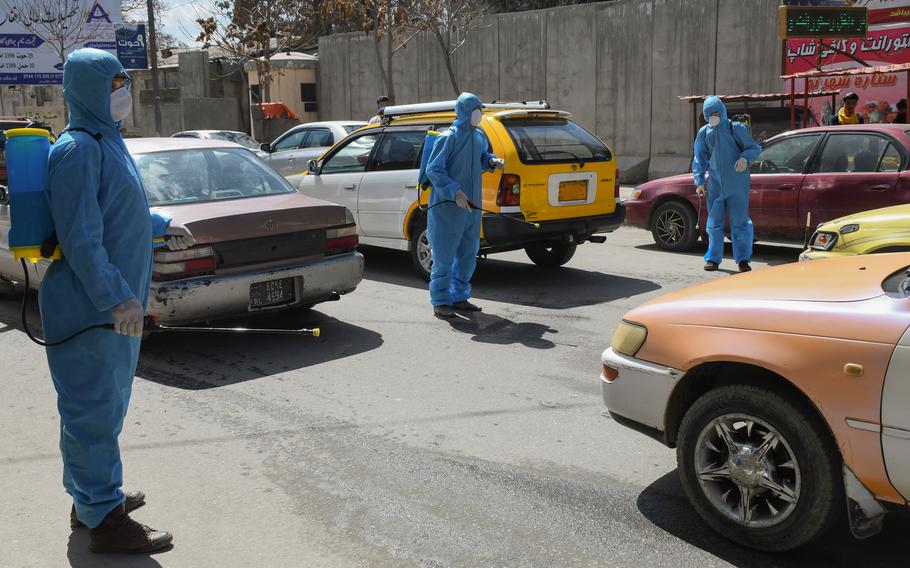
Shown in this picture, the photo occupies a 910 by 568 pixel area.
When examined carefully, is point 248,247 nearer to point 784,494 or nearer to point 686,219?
point 784,494

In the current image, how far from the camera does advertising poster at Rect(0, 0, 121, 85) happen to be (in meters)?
30.2

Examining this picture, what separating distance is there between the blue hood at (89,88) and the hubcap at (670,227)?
875 cm

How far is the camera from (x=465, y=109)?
7871mm

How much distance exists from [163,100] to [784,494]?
31309 mm

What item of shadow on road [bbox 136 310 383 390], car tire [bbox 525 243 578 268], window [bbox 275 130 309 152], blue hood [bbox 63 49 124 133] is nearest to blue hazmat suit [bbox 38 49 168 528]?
blue hood [bbox 63 49 124 133]

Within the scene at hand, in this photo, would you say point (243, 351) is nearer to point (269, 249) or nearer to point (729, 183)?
point (269, 249)

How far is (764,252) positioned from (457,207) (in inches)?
199

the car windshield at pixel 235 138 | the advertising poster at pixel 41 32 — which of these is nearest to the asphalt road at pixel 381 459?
the car windshield at pixel 235 138

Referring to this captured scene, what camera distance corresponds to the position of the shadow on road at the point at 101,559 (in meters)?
3.62

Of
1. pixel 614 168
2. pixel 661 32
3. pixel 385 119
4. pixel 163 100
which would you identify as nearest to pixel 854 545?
pixel 614 168

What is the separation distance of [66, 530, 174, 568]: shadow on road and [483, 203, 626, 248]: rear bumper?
17.4ft

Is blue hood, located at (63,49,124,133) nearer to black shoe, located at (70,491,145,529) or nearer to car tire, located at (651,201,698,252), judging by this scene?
black shoe, located at (70,491,145,529)

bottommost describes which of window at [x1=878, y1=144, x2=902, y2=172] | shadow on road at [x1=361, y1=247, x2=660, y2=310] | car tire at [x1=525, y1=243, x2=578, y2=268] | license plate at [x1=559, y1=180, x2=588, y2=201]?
shadow on road at [x1=361, y1=247, x2=660, y2=310]

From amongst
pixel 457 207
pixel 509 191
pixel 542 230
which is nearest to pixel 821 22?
pixel 542 230
